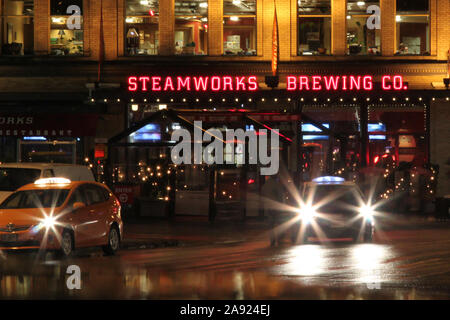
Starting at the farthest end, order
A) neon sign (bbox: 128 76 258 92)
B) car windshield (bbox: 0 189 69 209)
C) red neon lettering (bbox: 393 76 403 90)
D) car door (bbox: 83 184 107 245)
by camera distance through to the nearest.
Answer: neon sign (bbox: 128 76 258 92)
red neon lettering (bbox: 393 76 403 90)
car door (bbox: 83 184 107 245)
car windshield (bbox: 0 189 69 209)

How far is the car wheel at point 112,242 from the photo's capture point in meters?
17.2

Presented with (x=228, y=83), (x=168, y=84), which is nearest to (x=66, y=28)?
(x=168, y=84)

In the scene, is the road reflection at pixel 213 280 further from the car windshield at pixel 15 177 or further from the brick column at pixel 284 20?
the brick column at pixel 284 20

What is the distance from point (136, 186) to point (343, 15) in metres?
10.6

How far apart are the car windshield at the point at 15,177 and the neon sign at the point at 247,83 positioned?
34.1ft

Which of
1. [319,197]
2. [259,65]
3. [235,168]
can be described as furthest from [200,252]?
[259,65]

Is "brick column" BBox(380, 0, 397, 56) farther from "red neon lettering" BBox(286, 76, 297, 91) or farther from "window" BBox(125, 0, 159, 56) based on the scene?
"window" BBox(125, 0, 159, 56)

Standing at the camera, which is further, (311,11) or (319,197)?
(311,11)

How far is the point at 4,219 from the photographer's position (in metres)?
15.8

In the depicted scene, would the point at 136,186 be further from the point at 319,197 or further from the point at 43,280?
the point at 43,280

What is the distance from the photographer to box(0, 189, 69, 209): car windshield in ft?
54.0

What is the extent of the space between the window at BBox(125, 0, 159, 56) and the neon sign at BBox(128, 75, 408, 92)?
259cm

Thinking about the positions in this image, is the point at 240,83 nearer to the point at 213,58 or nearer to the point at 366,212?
the point at 213,58

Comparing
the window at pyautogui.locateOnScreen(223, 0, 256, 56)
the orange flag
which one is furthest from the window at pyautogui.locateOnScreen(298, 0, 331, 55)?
the window at pyautogui.locateOnScreen(223, 0, 256, 56)
